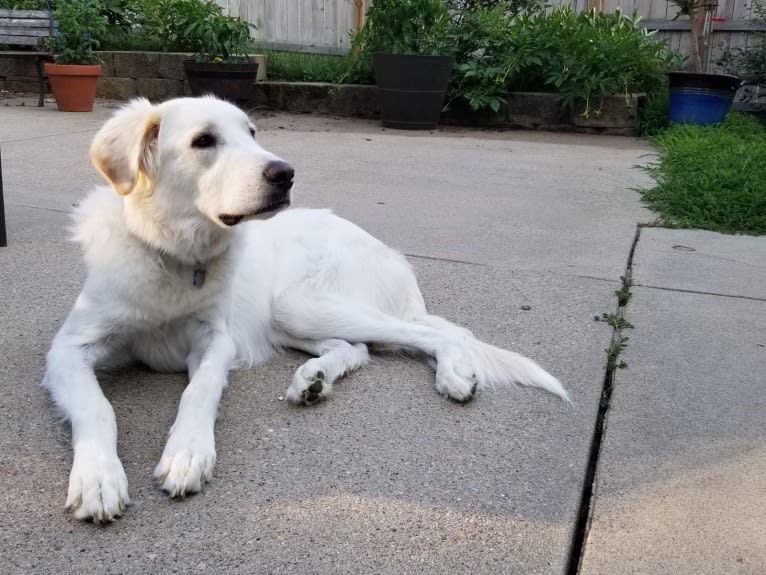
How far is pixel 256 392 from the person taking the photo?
282cm

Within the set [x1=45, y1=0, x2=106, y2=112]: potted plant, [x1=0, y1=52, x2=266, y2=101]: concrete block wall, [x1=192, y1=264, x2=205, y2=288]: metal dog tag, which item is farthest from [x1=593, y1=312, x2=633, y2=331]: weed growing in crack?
[x1=0, y1=52, x2=266, y2=101]: concrete block wall

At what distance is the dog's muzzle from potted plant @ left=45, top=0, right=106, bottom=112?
26.0ft

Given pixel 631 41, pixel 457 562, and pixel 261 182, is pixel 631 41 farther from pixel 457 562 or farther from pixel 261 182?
pixel 457 562

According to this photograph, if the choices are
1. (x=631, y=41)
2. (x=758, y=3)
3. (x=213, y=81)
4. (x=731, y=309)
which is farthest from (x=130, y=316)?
(x=758, y=3)

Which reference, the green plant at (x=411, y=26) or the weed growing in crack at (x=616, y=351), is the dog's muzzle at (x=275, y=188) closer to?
the weed growing in crack at (x=616, y=351)

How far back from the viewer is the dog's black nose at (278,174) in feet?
8.36

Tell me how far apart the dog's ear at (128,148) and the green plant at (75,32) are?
26.1 ft

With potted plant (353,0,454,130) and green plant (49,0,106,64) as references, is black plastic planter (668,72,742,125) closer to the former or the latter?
potted plant (353,0,454,130)

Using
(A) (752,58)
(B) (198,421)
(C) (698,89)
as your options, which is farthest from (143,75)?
(B) (198,421)

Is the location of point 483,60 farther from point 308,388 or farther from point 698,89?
point 308,388

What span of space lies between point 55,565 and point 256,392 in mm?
A: 1069

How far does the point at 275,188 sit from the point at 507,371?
1.10 meters

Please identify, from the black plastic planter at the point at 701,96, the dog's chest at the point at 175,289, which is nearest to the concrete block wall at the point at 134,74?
the black plastic planter at the point at 701,96

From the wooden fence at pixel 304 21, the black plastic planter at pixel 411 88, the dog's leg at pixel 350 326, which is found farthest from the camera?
the wooden fence at pixel 304 21
